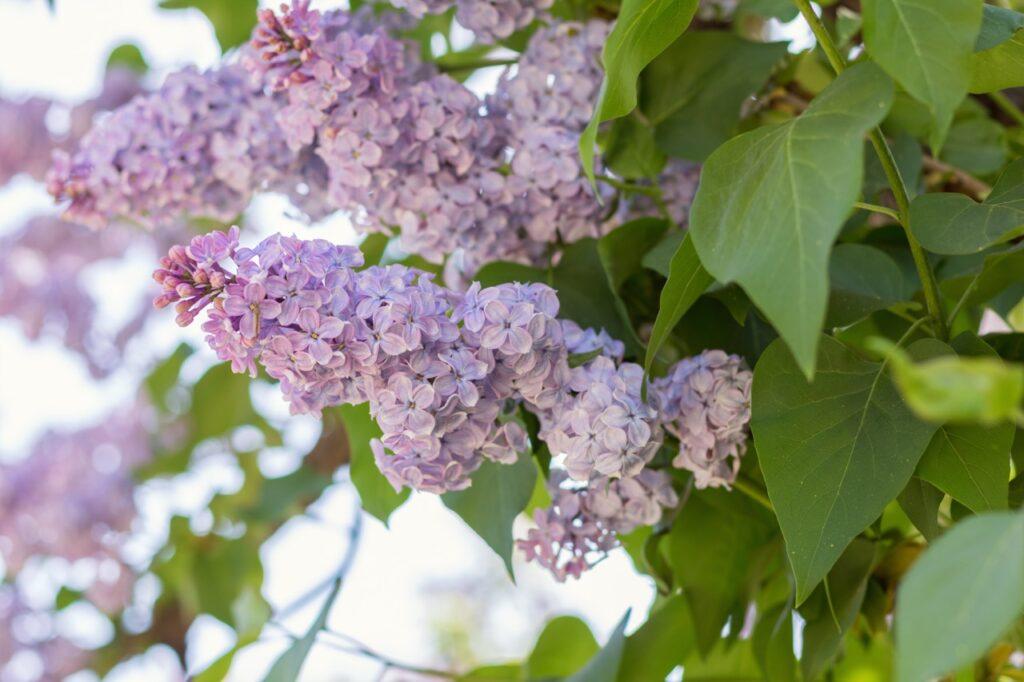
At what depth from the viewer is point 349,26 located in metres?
0.54

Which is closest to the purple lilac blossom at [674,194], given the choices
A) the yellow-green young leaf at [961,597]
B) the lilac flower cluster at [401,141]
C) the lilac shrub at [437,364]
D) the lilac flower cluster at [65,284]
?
the lilac flower cluster at [401,141]

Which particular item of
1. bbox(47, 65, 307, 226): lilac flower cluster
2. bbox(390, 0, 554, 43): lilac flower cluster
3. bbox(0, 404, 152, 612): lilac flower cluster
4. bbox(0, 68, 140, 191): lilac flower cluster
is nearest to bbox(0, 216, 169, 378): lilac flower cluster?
bbox(0, 404, 152, 612): lilac flower cluster

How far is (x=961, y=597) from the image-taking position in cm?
22

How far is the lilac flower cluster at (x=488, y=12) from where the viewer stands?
1.72ft

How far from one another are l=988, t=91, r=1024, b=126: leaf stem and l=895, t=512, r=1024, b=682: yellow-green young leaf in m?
0.48

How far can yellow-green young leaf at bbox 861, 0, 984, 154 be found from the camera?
1.00ft

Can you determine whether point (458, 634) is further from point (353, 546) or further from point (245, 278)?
point (245, 278)

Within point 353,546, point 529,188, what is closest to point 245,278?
point 529,188

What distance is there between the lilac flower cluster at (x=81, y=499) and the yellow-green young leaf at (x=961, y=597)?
118 centimetres

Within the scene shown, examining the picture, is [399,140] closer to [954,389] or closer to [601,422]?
[601,422]

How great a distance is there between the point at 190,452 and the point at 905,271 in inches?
38.0

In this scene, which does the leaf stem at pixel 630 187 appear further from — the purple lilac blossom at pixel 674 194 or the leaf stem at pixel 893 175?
the leaf stem at pixel 893 175

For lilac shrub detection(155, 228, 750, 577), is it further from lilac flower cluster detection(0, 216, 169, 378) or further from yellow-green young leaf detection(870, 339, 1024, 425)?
lilac flower cluster detection(0, 216, 169, 378)

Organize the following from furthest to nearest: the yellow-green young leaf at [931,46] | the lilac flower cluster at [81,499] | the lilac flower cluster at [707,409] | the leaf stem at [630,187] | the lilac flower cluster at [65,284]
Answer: the lilac flower cluster at [65,284], the lilac flower cluster at [81,499], the leaf stem at [630,187], the lilac flower cluster at [707,409], the yellow-green young leaf at [931,46]
